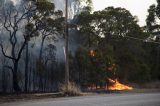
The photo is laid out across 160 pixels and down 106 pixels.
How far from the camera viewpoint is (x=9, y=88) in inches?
1489

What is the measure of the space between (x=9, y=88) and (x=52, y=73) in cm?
572

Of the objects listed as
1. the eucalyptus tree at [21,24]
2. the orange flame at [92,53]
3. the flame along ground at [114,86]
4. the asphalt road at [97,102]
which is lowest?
the asphalt road at [97,102]

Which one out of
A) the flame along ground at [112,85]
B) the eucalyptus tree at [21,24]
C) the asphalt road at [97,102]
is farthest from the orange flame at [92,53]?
the asphalt road at [97,102]

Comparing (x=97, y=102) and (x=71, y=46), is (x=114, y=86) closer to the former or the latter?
(x=71, y=46)

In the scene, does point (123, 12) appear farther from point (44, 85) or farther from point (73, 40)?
point (44, 85)

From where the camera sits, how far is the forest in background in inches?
1510

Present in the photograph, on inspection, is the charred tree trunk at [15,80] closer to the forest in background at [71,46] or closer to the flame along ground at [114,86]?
the forest in background at [71,46]

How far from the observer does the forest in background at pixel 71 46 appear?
38344mm

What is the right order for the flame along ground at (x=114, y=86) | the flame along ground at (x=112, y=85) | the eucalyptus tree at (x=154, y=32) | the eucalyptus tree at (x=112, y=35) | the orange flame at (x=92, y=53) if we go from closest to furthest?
1. the flame along ground at (x=114, y=86)
2. the flame along ground at (x=112, y=85)
3. the orange flame at (x=92, y=53)
4. the eucalyptus tree at (x=112, y=35)
5. the eucalyptus tree at (x=154, y=32)

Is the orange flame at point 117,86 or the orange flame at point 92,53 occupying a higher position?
the orange flame at point 92,53

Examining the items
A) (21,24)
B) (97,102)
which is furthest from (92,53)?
(97,102)

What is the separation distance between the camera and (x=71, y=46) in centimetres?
4566

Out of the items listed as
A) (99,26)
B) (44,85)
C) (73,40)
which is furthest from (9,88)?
(99,26)

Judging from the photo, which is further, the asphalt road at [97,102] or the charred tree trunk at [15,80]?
the charred tree trunk at [15,80]
